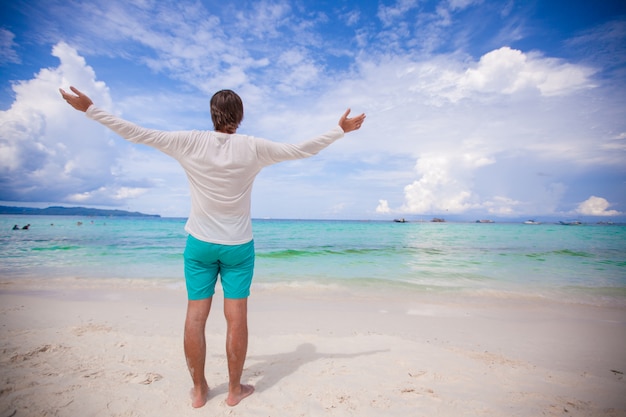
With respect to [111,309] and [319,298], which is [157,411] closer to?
[111,309]

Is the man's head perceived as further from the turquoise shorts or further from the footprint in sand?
the footprint in sand

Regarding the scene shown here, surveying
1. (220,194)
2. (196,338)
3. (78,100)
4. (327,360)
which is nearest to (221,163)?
(220,194)

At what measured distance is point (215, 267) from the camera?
8.07 feet

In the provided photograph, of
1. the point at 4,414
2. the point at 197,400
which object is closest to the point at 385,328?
the point at 197,400

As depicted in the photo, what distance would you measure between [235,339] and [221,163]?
1473 millimetres

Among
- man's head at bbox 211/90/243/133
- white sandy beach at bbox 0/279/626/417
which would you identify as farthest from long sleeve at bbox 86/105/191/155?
white sandy beach at bbox 0/279/626/417

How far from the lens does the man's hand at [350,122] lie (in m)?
2.43

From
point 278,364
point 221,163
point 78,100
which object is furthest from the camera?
point 278,364

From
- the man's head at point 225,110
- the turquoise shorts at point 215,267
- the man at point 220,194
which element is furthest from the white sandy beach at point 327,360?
the man's head at point 225,110

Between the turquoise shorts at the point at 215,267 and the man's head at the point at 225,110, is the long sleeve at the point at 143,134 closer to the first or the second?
the man's head at the point at 225,110

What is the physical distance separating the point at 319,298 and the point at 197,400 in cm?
483

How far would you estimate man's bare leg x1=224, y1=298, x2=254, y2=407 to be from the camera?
2463 mm

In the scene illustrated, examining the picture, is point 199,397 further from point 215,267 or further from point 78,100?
point 78,100

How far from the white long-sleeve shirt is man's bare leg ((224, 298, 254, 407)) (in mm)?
559
